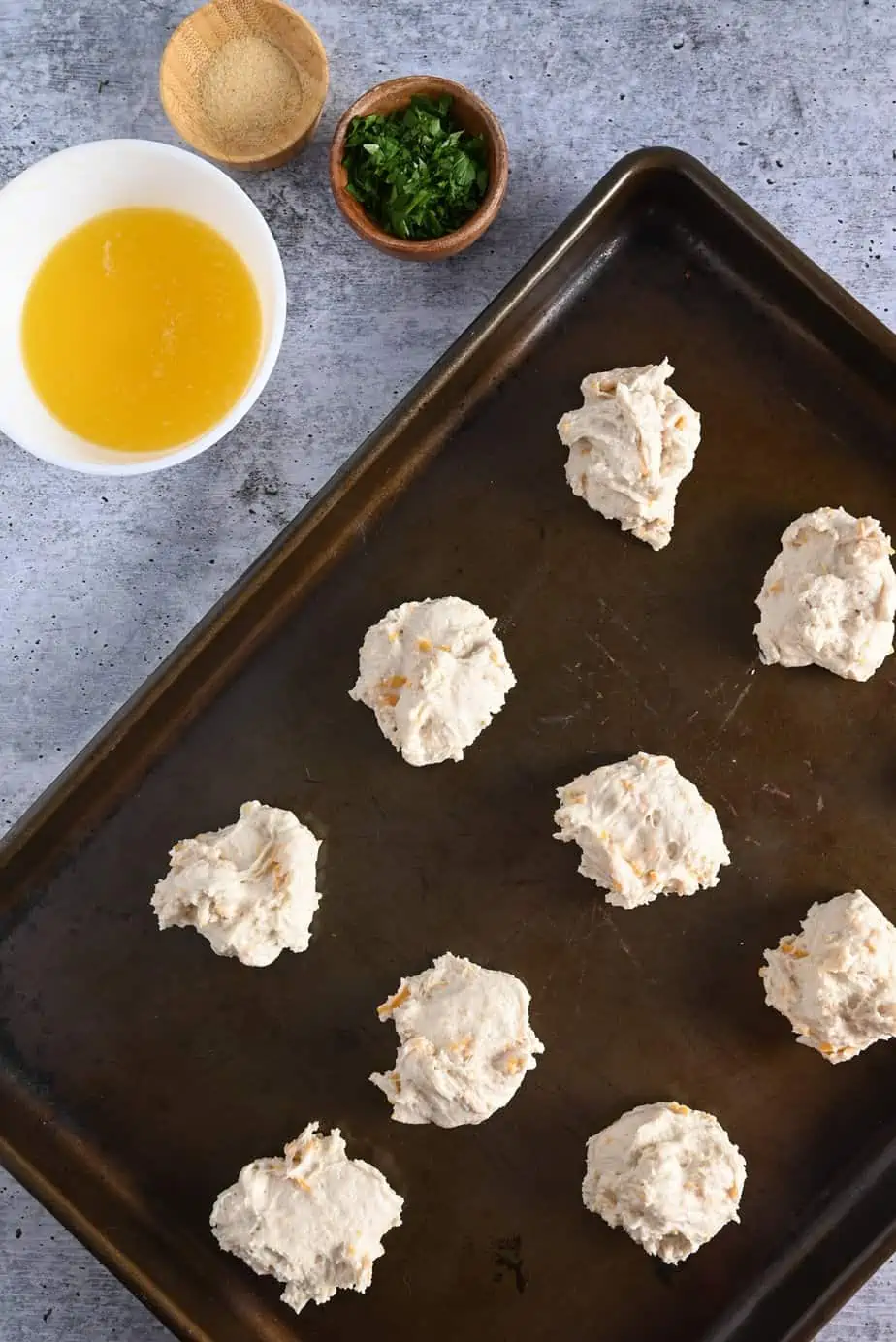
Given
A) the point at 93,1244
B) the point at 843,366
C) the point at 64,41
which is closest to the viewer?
the point at 93,1244

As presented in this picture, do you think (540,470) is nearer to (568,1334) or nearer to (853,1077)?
(853,1077)

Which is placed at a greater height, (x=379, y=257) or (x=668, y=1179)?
(x=379, y=257)

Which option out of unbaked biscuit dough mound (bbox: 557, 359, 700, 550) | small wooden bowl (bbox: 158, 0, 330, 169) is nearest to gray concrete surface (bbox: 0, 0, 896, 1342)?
small wooden bowl (bbox: 158, 0, 330, 169)

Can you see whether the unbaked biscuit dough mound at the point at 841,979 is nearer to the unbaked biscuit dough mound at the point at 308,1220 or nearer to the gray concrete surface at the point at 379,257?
the unbaked biscuit dough mound at the point at 308,1220

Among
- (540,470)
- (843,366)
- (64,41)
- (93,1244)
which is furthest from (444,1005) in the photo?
(64,41)

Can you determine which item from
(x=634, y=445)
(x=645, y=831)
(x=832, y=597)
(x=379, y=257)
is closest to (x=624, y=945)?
(x=645, y=831)

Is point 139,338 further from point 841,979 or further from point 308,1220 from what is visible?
point 841,979

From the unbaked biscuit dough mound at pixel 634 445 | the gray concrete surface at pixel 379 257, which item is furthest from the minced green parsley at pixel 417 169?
the unbaked biscuit dough mound at pixel 634 445
